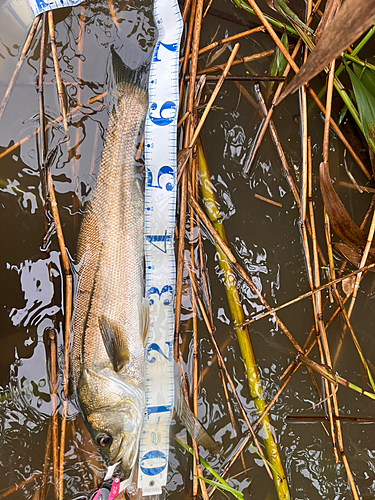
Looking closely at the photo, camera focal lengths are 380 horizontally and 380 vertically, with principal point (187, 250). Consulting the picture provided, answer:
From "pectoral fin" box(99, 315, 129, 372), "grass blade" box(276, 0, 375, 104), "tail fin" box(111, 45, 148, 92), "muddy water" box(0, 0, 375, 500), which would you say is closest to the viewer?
"grass blade" box(276, 0, 375, 104)

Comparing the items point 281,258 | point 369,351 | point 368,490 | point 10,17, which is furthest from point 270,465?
point 10,17

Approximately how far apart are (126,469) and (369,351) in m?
1.57

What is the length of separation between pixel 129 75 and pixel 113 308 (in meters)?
1.27

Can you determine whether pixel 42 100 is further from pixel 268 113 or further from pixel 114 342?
pixel 114 342

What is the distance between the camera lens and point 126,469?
2.05 meters

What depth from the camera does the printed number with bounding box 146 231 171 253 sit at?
2113mm

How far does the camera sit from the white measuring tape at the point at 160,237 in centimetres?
210

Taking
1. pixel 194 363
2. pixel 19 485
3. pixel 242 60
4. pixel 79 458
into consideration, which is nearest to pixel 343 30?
pixel 242 60

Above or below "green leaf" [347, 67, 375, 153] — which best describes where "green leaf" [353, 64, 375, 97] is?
above

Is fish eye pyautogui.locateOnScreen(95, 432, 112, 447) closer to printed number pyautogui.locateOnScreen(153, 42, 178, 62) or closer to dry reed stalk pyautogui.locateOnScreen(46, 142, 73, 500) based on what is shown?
dry reed stalk pyautogui.locateOnScreen(46, 142, 73, 500)

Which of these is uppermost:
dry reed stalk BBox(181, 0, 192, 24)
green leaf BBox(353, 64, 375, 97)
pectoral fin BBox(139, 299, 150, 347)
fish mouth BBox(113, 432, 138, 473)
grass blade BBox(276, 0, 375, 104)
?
dry reed stalk BBox(181, 0, 192, 24)

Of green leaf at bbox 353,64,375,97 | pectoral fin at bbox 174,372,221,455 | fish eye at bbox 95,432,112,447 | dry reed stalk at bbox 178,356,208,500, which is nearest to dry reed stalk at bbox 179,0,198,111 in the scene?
green leaf at bbox 353,64,375,97

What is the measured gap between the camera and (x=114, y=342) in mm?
1988

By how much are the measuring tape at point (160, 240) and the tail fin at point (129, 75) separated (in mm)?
52
